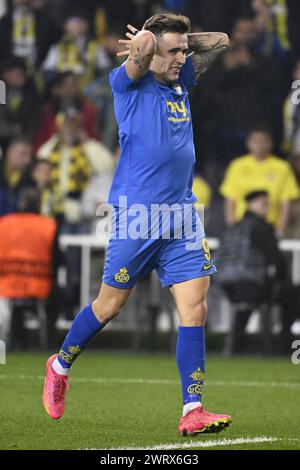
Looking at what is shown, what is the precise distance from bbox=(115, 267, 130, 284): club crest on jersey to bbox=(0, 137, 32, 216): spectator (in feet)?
23.6

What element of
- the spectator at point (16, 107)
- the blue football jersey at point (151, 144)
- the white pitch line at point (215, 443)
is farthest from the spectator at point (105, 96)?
the white pitch line at point (215, 443)

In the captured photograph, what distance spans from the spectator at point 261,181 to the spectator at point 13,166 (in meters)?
2.29

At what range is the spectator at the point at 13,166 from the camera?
14.3 meters

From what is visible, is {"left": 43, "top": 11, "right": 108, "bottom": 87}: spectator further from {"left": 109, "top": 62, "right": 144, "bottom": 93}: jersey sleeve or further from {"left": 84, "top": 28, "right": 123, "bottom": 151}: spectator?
{"left": 109, "top": 62, "right": 144, "bottom": 93}: jersey sleeve

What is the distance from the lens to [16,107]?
16.2 meters

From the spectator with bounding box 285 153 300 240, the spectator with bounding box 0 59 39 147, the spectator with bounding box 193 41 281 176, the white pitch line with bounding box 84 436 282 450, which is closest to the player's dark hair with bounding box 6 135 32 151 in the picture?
the spectator with bounding box 0 59 39 147

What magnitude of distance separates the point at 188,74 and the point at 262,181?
281 inches

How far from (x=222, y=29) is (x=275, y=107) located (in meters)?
1.38

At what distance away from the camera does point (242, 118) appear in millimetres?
15500

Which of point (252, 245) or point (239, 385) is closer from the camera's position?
point (239, 385)

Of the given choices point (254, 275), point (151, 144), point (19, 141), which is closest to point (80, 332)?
point (151, 144)

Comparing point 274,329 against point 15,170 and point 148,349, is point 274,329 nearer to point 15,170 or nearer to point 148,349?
point 148,349

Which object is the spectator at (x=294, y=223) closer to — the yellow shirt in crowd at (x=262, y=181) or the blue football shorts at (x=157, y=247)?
the yellow shirt in crowd at (x=262, y=181)

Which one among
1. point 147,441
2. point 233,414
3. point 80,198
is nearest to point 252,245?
point 80,198
